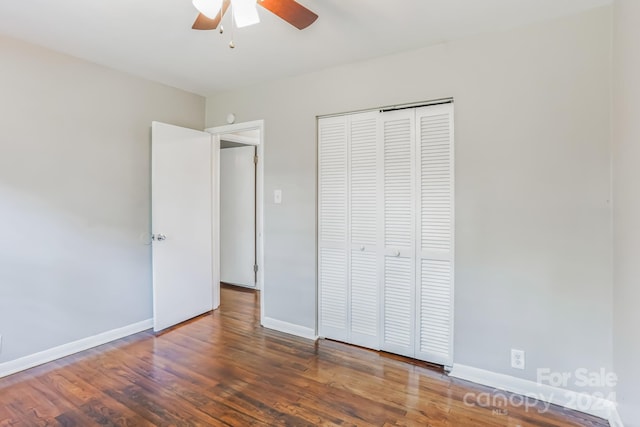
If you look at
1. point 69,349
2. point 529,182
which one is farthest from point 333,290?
point 69,349

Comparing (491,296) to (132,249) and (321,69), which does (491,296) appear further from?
(132,249)

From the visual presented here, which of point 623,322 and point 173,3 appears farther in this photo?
point 173,3

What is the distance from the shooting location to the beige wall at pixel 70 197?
2365 millimetres

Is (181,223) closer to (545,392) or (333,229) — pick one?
(333,229)

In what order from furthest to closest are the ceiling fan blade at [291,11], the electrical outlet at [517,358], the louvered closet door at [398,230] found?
the louvered closet door at [398,230] < the electrical outlet at [517,358] < the ceiling fan blade at [291,11]

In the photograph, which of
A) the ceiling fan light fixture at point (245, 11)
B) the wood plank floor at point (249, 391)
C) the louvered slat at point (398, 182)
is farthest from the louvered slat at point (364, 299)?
the ceiling fan light fixture at point (245, 11)

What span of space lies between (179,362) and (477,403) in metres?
2.13

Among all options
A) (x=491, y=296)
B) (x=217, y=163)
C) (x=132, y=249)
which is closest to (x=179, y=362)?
(x=132, y=249)

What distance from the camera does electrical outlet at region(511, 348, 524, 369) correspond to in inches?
84.8

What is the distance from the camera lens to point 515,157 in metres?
2.15

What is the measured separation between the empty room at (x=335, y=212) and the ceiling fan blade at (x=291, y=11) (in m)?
0.01

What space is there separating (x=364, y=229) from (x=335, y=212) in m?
0.31

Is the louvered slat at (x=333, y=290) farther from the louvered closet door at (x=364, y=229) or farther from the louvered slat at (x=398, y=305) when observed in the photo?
the louvered slat at (x=398, y=305)

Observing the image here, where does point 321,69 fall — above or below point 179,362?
above
